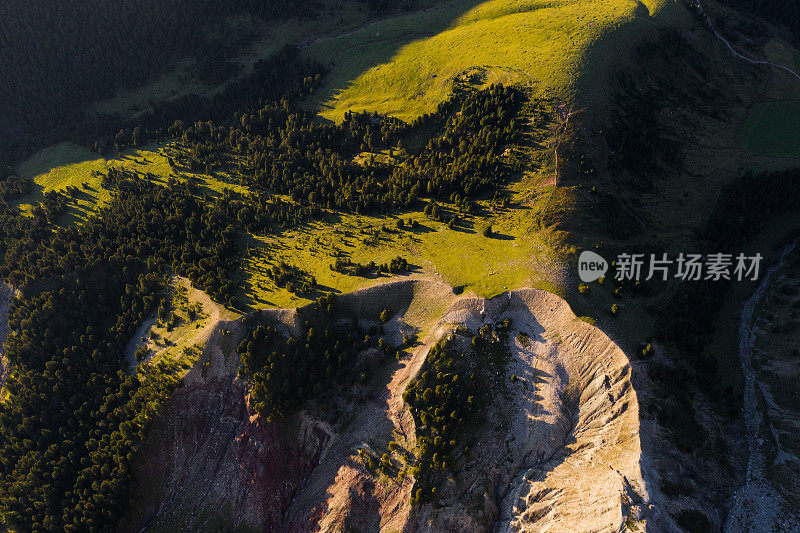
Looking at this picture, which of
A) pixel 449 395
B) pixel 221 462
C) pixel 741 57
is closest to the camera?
pixel 449 395

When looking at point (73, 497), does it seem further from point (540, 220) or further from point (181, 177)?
point (540, 220)

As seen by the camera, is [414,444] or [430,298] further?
[430,298]

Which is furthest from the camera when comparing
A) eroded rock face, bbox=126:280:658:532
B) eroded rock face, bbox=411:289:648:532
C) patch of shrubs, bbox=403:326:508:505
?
patch of shrubs, bbox=403:326:508:505

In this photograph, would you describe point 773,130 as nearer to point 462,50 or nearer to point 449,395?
point 462,50

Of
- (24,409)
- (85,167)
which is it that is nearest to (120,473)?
(24,409)

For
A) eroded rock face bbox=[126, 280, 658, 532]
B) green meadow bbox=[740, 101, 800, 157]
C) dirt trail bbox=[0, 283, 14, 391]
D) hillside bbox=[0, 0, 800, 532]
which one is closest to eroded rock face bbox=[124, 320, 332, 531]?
eroded rock face bbox=[126, 280, 658, 532]

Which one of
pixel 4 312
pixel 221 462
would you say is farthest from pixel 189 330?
pixel 4 312

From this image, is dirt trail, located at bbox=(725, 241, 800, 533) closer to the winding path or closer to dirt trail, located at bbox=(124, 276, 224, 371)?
dirt trail, located at bbox=(124, 276, 224, 371)

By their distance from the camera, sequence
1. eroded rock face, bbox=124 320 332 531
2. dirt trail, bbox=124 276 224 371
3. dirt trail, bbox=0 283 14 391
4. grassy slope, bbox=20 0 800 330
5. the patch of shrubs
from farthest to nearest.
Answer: dirt trail, bbox=0 283 14 391 → grassy slope, bbox=20 0 800 330 → dirt trail, bbox=124 276 224 371 → eroded rock face, bbox=124 320 332 531 → the patch of shrubs
